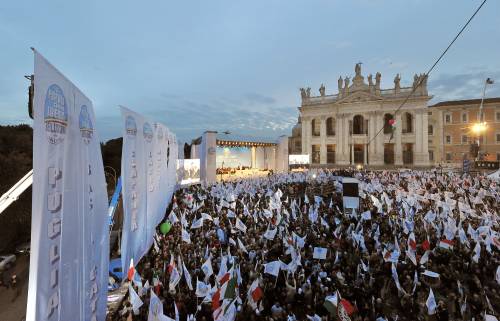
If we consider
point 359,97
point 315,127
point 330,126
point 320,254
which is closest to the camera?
point 320,254

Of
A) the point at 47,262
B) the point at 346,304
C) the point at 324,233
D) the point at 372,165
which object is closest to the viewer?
the point at 47,262

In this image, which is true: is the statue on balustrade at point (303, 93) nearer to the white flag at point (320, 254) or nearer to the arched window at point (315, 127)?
the arched window at point (315, 127)

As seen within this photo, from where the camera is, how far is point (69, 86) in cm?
398

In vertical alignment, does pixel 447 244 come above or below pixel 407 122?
below

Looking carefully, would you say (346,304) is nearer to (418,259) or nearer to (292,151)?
(418,259)

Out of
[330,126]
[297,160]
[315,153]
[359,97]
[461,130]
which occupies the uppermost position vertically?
[359,97]

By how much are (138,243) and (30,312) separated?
6071 millimetres

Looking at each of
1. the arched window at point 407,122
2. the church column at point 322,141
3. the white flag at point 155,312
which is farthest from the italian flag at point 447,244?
the arched window at point 407,122

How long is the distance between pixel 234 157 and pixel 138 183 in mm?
34857

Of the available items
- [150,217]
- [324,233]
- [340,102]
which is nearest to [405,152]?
[340,102]

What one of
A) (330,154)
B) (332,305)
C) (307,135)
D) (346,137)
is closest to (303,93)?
(307,135)

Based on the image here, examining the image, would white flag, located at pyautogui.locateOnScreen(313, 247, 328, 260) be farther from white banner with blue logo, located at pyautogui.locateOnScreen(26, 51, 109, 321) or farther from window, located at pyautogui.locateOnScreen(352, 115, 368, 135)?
window, located at pyautogui.locateOnScreen(352, 115, 368, 135)

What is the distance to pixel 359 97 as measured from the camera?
171 ft

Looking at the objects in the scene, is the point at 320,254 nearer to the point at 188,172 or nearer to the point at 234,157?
the point at 188,172
